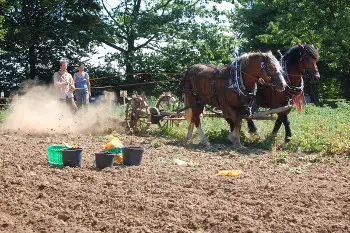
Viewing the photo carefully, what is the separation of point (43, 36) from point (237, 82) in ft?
57.1

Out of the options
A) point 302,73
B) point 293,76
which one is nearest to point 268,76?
point 293,76

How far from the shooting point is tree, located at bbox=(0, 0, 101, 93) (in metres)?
25.3

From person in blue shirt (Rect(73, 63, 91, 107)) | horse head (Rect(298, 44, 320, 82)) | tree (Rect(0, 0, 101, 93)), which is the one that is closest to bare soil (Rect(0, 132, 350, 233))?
horse head (Rect(298, 44, 320, 82))

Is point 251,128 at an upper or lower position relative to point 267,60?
lower

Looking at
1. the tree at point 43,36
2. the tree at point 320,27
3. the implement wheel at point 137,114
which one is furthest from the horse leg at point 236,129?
the tree at point 43,36

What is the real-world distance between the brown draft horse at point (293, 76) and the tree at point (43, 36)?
1672 cm

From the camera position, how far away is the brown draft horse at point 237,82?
392 inches

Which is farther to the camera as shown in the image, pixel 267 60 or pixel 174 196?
pixel 267 60

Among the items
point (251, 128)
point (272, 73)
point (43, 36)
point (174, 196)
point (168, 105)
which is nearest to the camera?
point (174, 196)

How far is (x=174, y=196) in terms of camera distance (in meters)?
5.88

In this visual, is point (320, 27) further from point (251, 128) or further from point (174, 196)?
point (174, 196)

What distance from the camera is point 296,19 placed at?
27.0 metres

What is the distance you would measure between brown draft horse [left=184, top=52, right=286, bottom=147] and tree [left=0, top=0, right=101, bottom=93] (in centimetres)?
1597

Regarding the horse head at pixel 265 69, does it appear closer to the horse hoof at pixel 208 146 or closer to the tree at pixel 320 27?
the horse hoof at pixel 208 146
